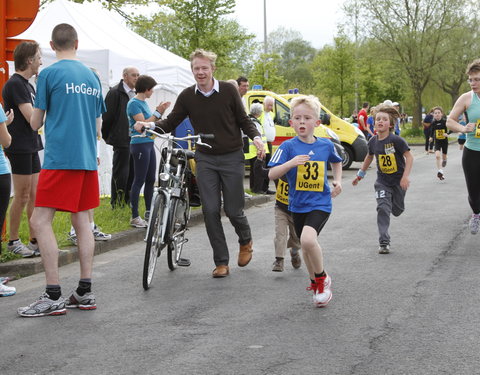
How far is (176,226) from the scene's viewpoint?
7195mm

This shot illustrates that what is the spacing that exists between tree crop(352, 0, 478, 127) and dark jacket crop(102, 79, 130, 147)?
38126 mm

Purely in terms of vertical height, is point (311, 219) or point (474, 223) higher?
point (311, 219)

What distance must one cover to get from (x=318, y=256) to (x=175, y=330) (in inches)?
51.7

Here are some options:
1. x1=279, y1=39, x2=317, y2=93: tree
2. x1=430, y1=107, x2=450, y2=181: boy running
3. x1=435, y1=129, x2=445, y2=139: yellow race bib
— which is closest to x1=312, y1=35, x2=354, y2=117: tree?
x1=430, y1=107, x2=450, y2=181: boy running

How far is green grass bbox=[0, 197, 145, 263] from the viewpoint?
831 cm

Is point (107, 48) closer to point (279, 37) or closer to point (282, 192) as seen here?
point (282, 192)

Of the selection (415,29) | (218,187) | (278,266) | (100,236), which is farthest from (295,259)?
(415,29)

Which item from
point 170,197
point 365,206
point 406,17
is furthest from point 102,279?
point 406,17

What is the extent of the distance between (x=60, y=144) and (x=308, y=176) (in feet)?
6.27

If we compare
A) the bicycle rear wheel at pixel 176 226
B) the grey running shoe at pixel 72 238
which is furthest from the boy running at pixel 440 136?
the bicycle rear wheel at pixel 176 226

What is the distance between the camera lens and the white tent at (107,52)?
41.7 ft

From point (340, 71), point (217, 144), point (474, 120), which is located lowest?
point (217, 144)

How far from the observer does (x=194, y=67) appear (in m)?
6.96

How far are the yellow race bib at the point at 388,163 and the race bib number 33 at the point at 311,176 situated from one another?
2707 mm
